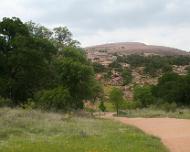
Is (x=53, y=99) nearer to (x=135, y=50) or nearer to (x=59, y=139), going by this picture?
(x=59, y=139)

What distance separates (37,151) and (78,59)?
38873 mm

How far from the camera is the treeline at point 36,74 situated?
133 feet

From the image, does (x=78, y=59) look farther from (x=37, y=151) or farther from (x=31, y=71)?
(x=37, y=151)

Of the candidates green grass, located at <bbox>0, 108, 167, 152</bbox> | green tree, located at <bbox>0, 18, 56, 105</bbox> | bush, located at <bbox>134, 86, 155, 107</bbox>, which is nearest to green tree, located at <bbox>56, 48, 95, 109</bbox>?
green tree, located at <bbox>0, 18, 56, 105</bbox>

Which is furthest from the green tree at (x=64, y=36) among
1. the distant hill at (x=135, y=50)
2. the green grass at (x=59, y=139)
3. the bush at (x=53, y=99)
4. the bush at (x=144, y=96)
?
the distant hill at (x=135, y=50)

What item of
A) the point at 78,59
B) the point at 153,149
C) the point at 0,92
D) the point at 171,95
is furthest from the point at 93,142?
the point at 171,95

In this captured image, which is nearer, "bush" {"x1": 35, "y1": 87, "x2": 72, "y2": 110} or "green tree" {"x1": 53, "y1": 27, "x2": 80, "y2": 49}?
"bush" {"x1": 35, "y1": 87, "x2": 72, "y2": 110}

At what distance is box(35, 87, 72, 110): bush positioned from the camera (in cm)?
3912

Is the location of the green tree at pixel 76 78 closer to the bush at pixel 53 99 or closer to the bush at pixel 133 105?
the bush at pixel 53 99

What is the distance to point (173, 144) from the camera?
62.3ft

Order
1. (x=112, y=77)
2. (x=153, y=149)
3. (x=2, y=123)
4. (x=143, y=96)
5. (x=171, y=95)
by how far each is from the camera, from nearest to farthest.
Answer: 1. (x=153, y=149)
2. (x=2, y=123)
3. (x=171, y=95)
4. (x=143, y=96)
5. (x=112, y=77)

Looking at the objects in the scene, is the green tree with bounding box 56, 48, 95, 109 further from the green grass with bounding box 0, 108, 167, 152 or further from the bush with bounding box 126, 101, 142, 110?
the green grass with bounding box 0, 108, 167, 152

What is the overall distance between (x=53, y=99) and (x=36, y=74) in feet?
17.4

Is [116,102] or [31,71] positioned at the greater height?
[31,71]
